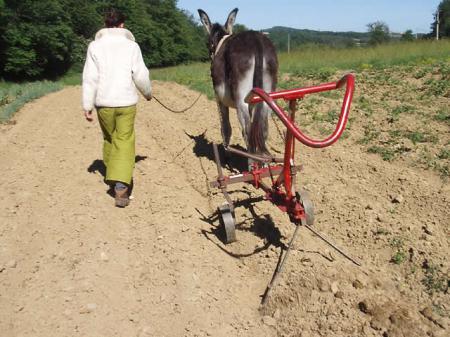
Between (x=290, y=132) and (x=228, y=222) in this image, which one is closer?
(x=290, y=132)

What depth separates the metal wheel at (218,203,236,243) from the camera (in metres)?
4.08

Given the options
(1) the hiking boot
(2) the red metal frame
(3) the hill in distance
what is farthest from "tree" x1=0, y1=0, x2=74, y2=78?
(2) the red metal frame

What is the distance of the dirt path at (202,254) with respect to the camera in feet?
10.5

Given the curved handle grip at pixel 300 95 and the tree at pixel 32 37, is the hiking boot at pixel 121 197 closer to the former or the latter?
the curved handle grip at pixel 300 95

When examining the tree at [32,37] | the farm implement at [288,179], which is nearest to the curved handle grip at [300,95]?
the farm implement at [288,179]

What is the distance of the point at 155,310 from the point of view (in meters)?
3.35

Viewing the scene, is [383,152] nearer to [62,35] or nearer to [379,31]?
[62,35]

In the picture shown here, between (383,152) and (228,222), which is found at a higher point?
(383,152)

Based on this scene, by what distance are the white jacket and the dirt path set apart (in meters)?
1.17

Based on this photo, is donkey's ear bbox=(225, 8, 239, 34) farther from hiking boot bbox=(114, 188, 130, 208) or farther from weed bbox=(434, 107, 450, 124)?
weed bbox=(434, 107, 450, 124)

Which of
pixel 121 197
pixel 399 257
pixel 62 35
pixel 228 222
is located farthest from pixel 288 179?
pixel 62 35

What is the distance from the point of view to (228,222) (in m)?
4.09

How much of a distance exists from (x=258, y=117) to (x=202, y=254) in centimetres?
179

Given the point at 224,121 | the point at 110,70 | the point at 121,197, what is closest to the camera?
the point at 110,70
